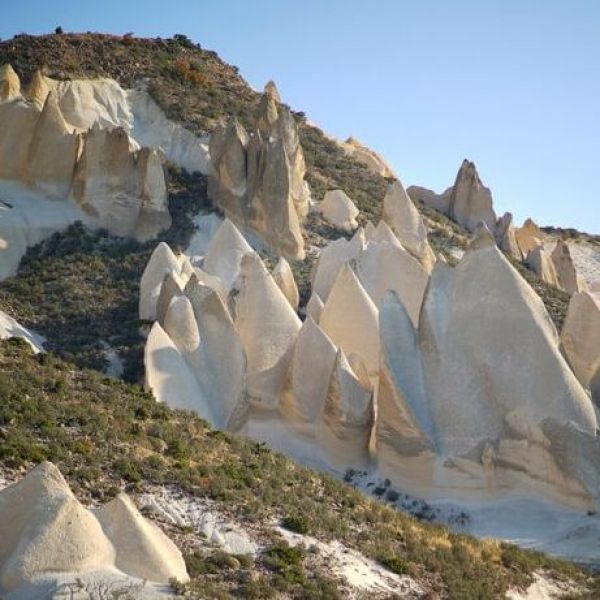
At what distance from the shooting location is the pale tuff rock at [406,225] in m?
37.2

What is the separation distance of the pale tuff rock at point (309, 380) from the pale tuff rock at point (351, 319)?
146 centimetres

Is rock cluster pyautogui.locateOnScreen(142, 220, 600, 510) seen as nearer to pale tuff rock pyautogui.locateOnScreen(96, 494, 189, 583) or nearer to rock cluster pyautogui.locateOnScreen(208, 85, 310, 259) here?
rock cluster pyautogui.locateOnScreen(208, 85, 310, 259)

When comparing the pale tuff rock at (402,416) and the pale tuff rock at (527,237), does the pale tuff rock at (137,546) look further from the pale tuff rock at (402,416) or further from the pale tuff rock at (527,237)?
the pale tuff rock at (527,237)

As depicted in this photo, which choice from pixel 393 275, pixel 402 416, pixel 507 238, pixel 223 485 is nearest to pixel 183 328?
pixel 402 416

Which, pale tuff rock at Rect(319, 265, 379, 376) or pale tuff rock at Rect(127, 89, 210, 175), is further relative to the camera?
pale tuff rock at Rect(127, 89, 210, 175)

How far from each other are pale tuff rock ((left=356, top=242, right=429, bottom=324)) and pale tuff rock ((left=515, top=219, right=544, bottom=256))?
1978 cm

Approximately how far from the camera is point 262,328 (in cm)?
Answer: 2672

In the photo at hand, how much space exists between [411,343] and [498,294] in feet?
7.77

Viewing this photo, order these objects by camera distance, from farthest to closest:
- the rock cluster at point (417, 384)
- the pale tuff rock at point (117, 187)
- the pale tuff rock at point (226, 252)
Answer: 1. the pale tuff rock at point (117, 187)
2. the pale tuff rock at point (226, 252)
3. the rock cluster at point (417, 384)

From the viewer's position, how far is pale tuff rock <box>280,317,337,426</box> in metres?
25.4

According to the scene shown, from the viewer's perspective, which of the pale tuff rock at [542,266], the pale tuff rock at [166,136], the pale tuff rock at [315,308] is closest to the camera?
the pale tuff rock at [315,308]

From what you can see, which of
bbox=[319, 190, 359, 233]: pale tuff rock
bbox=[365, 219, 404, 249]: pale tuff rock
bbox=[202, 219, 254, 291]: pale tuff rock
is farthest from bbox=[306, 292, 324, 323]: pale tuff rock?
bbox=[319, 190, 359, 233]: pale tuff rock

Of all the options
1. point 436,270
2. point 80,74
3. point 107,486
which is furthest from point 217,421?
point 80,74

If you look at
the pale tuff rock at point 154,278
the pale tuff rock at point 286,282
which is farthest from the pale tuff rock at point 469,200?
the pale tuff rock at point 154,278
